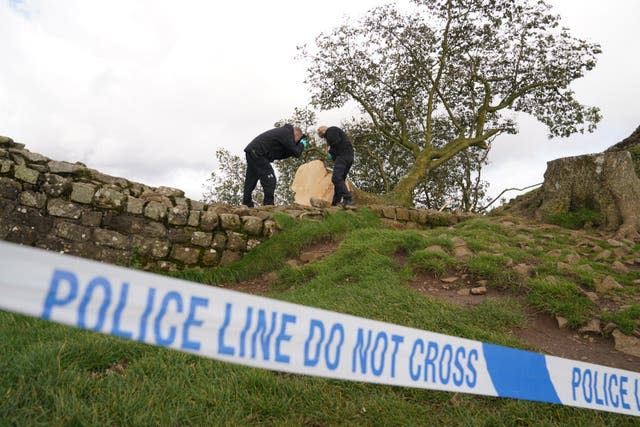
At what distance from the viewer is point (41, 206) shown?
5.79 metres

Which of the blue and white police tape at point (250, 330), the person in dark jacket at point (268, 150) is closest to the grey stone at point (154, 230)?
the person in dark jacket at point (268, 150)

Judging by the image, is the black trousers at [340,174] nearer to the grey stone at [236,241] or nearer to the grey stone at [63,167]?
the grey stone at [236,241]

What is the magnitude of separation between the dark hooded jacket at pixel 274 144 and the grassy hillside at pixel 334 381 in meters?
2.88

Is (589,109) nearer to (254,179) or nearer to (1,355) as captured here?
(254,179)

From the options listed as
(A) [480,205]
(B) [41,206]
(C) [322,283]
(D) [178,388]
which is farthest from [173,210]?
(A) [480,205]

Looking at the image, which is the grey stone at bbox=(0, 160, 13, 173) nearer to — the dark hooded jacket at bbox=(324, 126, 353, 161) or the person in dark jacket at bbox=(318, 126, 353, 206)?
the person in dark jacket at bbox=(318, 126, 353, 206)

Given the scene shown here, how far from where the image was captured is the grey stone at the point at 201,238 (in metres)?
6.56

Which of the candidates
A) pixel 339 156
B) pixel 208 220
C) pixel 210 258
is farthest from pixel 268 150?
pixel 210 258

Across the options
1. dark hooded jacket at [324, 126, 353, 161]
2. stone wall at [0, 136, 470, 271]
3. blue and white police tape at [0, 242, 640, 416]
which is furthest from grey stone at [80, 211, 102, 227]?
blue and white police tape at [0, 242, 640, 416]

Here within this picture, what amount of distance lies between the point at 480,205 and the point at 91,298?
21621 millimetres

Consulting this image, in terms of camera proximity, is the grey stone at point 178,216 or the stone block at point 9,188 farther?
the grey stone at point 178,216

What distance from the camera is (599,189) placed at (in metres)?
7.93

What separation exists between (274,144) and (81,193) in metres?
3.93

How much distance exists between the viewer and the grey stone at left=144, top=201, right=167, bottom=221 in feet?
20.8
